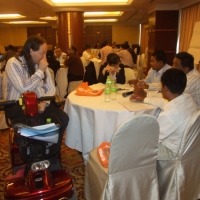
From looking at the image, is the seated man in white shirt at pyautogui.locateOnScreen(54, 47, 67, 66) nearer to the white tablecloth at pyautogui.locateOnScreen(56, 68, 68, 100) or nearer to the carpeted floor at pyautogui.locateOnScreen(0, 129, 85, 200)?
the white tablecloth at pyautogui.locateOnScreen(56, 68, 68, 100)

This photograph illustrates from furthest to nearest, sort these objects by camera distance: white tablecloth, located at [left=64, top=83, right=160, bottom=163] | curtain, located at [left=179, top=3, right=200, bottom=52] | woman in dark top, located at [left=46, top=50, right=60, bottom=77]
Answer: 1. curtain, located at [left=179, top=3, right=200, bottom=52]
2. woman in dark top, located at [left=46, top=50, right=60, bottom=77]
3. white tablecloth, located at [left=64, top=83, right=160, bottom=163]

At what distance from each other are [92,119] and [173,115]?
2.80 feet

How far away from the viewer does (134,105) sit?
7.43ft

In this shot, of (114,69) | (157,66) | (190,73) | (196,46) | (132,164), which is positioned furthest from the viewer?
(196,46)

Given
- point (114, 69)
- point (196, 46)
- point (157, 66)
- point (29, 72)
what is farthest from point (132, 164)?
point (196, 46)

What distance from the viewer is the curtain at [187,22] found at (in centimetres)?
571

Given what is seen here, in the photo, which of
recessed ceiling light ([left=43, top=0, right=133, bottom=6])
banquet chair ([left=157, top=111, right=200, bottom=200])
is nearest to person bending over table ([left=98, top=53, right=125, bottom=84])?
banquet chair ([left=157, top=111, right=200, bottom=200])

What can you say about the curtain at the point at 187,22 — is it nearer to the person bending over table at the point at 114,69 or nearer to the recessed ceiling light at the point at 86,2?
the recessed ceiling light at the point at 86,2

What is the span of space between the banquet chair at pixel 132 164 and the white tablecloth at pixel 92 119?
0.57 metres

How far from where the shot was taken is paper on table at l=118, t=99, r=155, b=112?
7.09ft

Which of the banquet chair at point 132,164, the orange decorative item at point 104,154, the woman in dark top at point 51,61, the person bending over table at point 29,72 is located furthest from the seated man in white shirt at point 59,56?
the banquet chair at point 132,164

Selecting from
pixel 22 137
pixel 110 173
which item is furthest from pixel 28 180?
pixel 110 173

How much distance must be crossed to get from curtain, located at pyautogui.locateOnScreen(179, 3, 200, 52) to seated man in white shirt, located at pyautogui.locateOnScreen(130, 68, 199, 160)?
4505 mm

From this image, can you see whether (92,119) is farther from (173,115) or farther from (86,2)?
(86,2)
